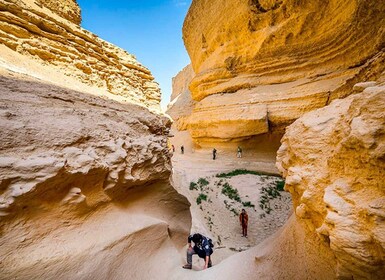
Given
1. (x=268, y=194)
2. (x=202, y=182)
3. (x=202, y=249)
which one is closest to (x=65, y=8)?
(x=202, y=182)

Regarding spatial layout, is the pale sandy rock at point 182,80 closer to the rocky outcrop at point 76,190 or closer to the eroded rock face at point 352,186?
the rocky outcrop at point 76,190

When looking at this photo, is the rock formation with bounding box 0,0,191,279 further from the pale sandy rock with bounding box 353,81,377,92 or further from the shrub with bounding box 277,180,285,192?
the shrub with bounding box 277,180,285,192

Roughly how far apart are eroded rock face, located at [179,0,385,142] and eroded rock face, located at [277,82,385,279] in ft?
22.3

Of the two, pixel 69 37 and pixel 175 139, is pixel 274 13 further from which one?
pixel 175 139

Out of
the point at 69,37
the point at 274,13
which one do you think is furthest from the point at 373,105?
the point at 274,13

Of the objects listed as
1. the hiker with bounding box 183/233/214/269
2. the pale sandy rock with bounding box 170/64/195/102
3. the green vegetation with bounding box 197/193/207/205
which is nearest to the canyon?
the green vegetation with bounding box 197/193/207/205

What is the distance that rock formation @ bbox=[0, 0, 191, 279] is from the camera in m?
2.13

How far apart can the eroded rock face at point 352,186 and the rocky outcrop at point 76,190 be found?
8.90ft

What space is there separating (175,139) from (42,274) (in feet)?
68.7

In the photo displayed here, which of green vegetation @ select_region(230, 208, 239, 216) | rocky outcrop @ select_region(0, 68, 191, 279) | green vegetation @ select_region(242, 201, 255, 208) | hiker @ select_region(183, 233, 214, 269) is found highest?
rocky outcrop @ select_region(0, 68, 191, 279)

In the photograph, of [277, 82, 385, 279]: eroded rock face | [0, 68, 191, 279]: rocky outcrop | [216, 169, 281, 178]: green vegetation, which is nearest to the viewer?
[277, 82, 385, 279]: eroded rock face

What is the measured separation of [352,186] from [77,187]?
3311mm

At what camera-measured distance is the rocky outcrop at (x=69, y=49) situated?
19.2 feet

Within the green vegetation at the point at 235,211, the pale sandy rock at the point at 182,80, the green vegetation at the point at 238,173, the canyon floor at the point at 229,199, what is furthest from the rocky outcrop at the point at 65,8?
the pale sandy rock at the point at 182,80
